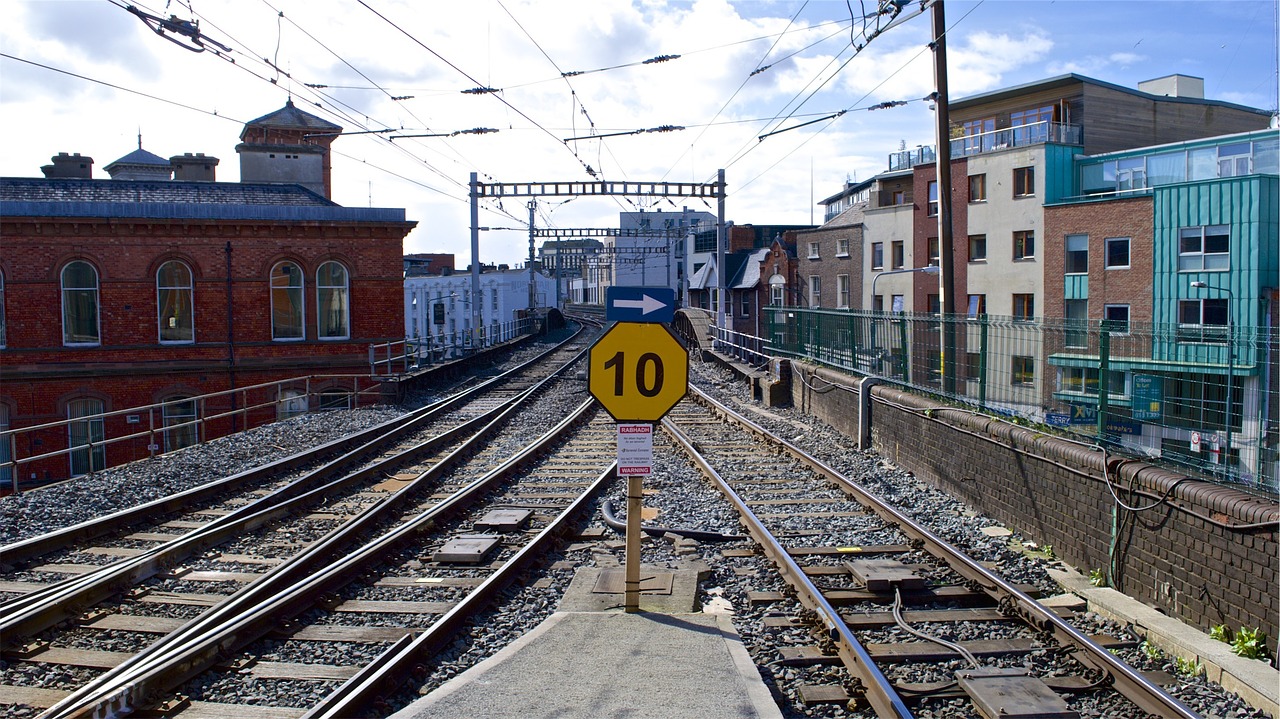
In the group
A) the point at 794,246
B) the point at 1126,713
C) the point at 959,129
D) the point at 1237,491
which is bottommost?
the point at 1126,713

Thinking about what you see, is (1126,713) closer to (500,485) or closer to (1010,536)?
(1010,536)

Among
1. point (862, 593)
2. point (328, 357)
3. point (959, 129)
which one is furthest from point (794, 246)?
point (862, 593)

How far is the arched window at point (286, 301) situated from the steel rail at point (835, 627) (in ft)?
67.7

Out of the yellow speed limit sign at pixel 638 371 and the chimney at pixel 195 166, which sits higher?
the chimney at pixel 195 166

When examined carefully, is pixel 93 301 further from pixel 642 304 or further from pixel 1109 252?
pixel 1109 252

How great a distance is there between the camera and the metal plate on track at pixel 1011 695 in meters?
4.86

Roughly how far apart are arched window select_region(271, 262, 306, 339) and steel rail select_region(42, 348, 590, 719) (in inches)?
742

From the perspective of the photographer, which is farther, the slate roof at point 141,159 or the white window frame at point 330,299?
the slate roof at point 141,159

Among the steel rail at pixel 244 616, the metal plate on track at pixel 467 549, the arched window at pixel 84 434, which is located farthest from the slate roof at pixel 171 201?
the metal plate on track at pixel 467 549

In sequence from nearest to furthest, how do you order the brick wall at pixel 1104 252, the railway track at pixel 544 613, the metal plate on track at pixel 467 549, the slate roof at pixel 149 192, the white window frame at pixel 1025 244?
the railway track at pixel 544 613 < the metal plate on track at pixel 467 549 < the slate roof at pixel 149 192 < the brick wall at pixel 1104 252 < the white window frame at pixel 1025 244

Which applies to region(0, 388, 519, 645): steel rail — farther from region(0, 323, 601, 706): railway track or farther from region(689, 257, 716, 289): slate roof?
region(689, 257, 716, 289): slate roof

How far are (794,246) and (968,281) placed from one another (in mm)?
16607

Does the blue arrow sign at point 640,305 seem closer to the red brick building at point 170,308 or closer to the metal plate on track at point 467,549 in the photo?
the metal plate on track at point 467,549

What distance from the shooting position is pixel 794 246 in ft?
180
